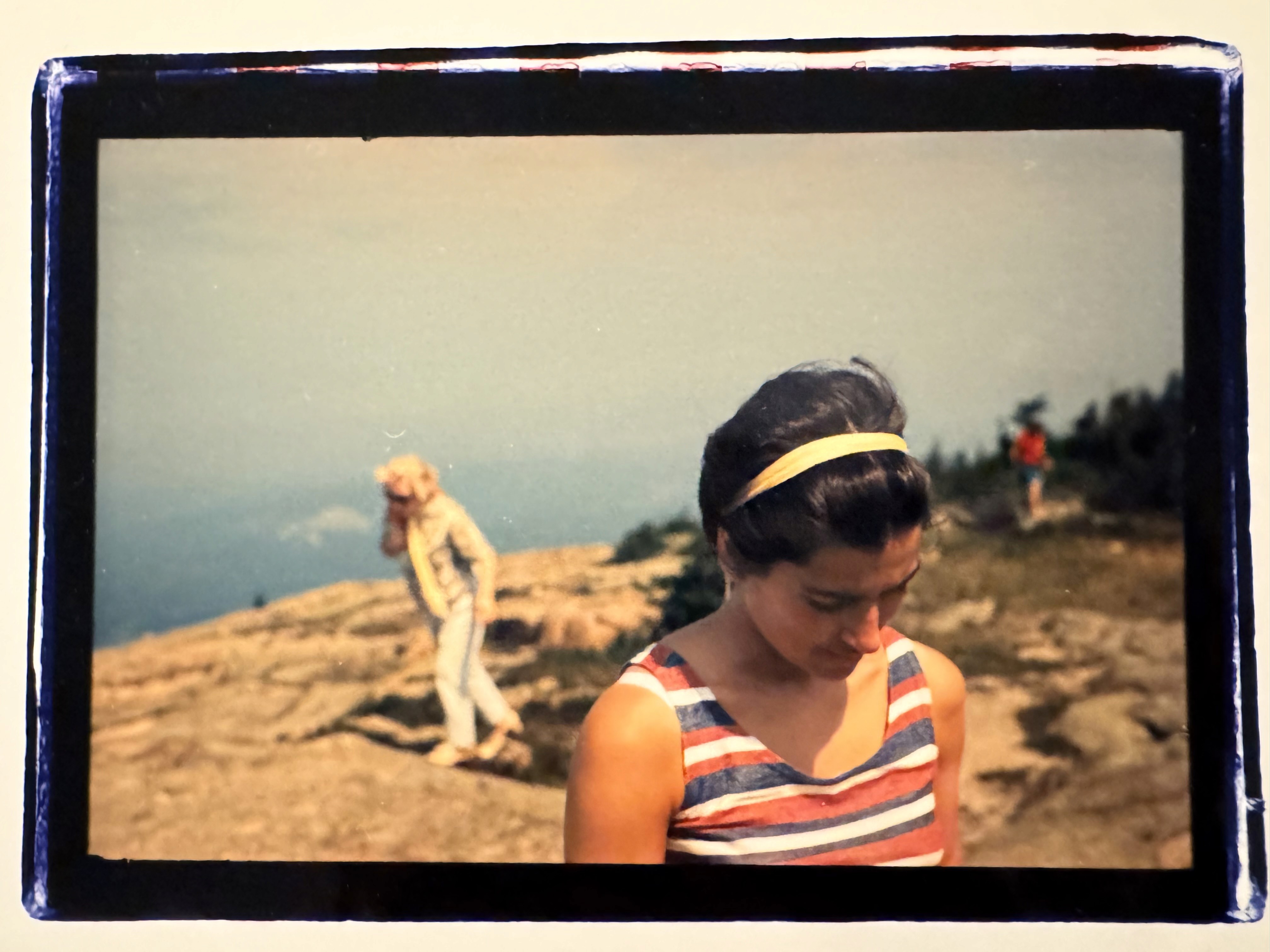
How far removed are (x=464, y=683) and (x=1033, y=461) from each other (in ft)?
2.99

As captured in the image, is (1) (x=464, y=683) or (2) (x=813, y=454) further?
(1) (x=464, y=683)

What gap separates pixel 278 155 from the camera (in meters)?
1.68

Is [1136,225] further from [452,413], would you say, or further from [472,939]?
[472,939]

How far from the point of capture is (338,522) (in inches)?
64.3

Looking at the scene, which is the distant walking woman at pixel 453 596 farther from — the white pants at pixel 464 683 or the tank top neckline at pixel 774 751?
the tank top neckline at pixel 774 751

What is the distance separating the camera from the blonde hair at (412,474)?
5.36ft

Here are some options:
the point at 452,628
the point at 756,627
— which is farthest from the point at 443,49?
the point at 756,627

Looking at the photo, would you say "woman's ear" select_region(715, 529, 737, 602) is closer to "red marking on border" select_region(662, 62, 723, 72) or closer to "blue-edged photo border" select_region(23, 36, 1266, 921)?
"blue-edged photo border" select_region(23, 36, 1266, 921)

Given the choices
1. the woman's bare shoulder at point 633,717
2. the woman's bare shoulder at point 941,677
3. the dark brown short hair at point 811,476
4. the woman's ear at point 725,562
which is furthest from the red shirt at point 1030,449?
the woman's bare shoulder at point 633,717

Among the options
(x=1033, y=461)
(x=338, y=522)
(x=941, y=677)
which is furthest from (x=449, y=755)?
(x=1033, y=461)

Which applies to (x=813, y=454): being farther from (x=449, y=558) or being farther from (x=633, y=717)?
(x=449, y=558)

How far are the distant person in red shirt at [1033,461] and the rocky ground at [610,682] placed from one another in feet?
0.14

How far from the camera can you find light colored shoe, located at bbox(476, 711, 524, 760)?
1.63 m

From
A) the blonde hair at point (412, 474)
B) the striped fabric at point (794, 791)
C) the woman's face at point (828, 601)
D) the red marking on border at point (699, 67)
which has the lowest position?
the striped fabric at point (794, 791)
